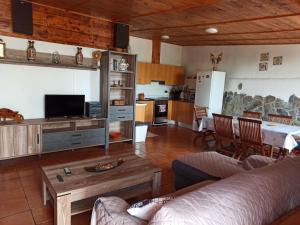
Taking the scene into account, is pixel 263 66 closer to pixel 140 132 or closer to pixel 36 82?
pixel 140 132

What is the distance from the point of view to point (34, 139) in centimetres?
369

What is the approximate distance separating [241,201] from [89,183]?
4.34ft

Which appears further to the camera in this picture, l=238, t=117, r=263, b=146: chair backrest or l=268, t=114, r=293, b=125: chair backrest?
l=268, t=114, r=293, b=125: chair backrest

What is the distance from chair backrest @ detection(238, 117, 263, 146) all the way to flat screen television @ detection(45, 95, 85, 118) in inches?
111

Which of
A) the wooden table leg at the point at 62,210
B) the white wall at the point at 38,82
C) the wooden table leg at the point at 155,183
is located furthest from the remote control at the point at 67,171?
the white wall at the point at 38,82

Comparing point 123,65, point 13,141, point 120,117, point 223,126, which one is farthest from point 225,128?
point 13,141

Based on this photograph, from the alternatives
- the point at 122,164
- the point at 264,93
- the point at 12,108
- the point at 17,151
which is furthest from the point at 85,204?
the point at 264,93

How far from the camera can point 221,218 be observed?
1159mm

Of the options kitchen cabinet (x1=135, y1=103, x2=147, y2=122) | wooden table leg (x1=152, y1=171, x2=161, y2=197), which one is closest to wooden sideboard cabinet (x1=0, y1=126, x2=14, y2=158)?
wooden table leg (x1=152, y1=171, x2=161, y2=197)

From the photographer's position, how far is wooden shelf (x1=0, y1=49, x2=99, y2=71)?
370cm

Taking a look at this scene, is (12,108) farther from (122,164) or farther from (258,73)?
(258,73)

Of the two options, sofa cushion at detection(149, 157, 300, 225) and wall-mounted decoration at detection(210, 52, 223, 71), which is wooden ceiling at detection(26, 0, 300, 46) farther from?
sofa cushion at detection(149, 157, 300, 225)

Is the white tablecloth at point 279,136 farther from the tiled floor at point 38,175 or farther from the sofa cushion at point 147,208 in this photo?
the sofa cushion at point 147,208

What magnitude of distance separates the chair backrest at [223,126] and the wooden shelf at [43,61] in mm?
2465
